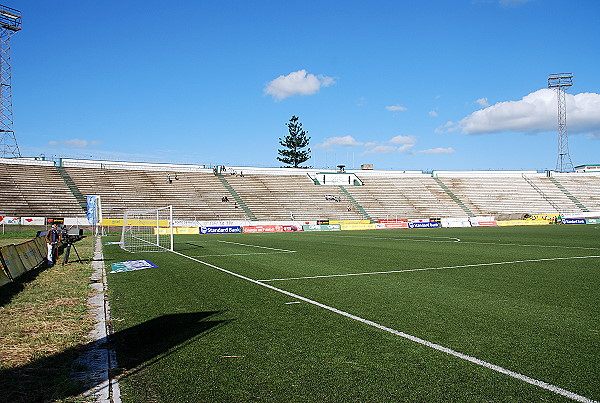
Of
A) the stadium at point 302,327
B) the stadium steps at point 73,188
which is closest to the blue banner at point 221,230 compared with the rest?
the stadium steps at point 73,188

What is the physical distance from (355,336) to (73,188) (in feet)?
173

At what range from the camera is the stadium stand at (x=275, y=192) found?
165 feet

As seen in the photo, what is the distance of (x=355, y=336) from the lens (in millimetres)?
5887

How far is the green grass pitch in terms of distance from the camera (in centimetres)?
418

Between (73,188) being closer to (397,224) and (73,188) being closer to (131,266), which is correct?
(397,224)

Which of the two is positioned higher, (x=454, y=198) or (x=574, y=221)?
(x=454, y=198)

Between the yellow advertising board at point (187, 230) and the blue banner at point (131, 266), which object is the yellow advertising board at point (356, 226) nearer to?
the yellow advertising board at point (187, 230)

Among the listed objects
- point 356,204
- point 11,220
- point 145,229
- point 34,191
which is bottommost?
point 145,229

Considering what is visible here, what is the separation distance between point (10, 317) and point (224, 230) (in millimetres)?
37707

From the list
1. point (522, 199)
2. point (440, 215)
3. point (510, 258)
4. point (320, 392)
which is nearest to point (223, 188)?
point (440, 215)

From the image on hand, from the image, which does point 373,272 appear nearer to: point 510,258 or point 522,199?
point 510,258

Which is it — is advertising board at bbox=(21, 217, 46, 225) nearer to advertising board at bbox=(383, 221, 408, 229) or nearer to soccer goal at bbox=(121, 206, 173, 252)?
soccer goal at bbox=(121, 206, 173, 252)

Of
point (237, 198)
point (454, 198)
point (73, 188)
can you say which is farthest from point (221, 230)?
point (454, 198)

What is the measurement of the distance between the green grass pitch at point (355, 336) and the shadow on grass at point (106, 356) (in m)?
0.04
